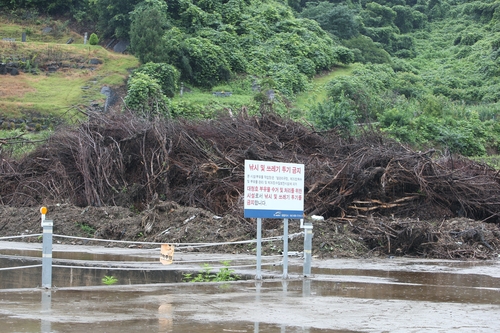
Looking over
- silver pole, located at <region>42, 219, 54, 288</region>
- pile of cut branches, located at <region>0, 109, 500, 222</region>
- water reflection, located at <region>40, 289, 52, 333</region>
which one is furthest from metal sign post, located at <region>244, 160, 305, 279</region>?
pile of cut branches, located at <region>0, 109, 500, 222</region>

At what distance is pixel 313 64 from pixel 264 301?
48.0m

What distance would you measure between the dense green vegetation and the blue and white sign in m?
22.6

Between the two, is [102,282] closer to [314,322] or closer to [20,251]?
[314,322]

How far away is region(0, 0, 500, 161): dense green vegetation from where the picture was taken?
39688 mm

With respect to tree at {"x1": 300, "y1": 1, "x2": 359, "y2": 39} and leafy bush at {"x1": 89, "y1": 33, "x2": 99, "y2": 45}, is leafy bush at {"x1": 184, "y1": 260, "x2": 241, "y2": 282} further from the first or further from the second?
tree at {"x1": 300, "y1": 1, "x2": 359, "y2": 39}

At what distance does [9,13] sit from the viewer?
2431 inches

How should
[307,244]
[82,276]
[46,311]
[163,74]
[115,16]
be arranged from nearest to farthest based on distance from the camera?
[46,311] → [307,244] → [82,276] → [163,74] → [115,16]

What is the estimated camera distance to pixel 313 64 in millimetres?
55656

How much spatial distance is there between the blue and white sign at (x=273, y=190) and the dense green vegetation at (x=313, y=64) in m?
22.6

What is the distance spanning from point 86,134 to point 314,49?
3808 centimetres

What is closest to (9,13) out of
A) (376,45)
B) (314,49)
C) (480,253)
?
(314,49)

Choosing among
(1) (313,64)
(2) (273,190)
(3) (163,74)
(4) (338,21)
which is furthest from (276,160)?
(4) (338,21)

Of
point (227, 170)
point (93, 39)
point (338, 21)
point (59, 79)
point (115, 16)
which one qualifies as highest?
point (338, 21)

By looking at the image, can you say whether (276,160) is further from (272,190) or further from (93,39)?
(93,39)
